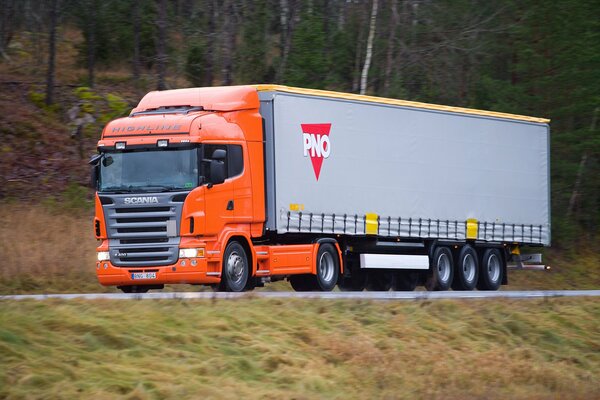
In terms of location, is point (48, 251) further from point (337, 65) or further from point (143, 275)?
point (337, 65)

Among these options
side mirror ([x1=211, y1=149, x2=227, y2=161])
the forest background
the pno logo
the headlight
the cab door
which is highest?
the forest background

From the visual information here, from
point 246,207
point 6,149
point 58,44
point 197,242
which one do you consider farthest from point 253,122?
point 58,44

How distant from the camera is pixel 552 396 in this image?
52.5 ft

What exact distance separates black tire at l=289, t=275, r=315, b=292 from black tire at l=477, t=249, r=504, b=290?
6621 millimetres

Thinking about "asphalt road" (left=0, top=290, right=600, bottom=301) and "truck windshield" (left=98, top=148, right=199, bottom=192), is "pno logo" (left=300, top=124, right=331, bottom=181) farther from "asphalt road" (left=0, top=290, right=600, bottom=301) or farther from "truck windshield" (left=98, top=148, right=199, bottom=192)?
"truck windshield" (left=98, top=148, right=199, bottom=192)

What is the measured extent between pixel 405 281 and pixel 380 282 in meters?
0.64

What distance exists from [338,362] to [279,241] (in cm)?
796

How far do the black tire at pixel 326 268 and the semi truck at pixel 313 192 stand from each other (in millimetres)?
38

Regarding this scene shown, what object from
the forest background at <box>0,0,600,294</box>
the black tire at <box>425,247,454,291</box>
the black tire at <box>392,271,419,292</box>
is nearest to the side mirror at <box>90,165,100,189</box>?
the black tire at <box>425,247,454,291</box>

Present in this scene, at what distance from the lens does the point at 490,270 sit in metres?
28.7

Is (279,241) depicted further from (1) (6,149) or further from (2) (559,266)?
(2) (559,266)

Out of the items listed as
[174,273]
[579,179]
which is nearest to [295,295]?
[174,273]

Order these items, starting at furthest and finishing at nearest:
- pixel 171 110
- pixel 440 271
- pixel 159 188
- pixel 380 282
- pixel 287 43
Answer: pixel 287 43, pixel 380 282, pixel 440 271, pixel 171 110, pixel 159 188

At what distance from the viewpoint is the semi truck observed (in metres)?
19.8
